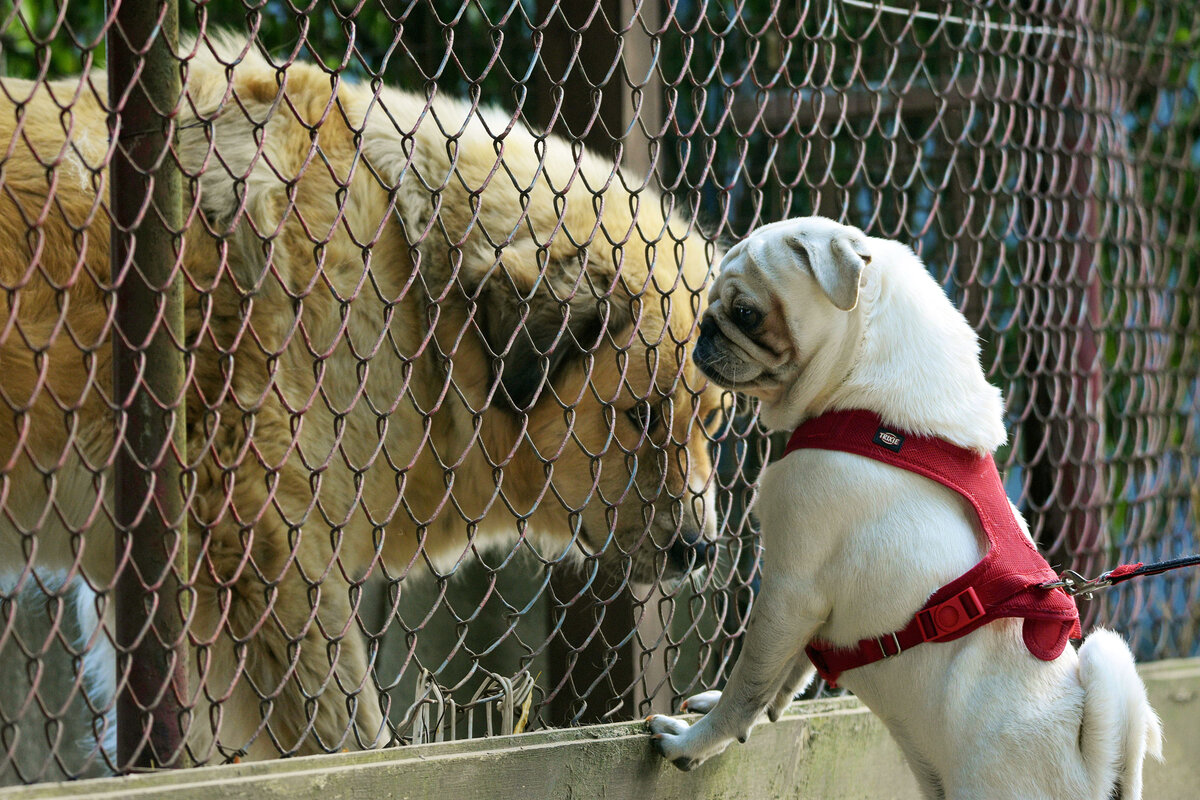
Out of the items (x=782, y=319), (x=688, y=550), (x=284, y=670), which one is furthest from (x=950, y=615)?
(x=284, y=670)

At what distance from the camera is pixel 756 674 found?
272 centimetres

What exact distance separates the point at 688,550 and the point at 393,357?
1.08 m

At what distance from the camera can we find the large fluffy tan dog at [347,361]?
286 centimetres

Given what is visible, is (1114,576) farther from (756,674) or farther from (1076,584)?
(756,674)

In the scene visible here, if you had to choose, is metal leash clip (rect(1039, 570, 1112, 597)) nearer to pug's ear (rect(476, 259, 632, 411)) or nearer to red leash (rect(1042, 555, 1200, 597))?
red leash (rect(1042, 555, 1200, 597))

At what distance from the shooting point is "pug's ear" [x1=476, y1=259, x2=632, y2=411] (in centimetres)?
343

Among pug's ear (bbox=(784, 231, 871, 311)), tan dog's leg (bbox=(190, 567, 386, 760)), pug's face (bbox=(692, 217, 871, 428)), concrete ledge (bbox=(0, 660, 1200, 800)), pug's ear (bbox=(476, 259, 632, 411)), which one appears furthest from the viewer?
pug's ear (bbox=(476, 259, 632, 411))

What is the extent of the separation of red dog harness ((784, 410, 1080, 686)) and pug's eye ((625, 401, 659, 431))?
2.47ft

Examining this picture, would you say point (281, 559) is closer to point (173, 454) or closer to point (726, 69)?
point (173, 454)

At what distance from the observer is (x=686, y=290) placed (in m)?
3.68

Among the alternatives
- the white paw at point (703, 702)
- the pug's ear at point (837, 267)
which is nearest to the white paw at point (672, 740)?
the white paw at point (703, 702)

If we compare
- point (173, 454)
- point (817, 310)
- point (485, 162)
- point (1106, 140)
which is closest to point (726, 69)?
point (1106, 140)

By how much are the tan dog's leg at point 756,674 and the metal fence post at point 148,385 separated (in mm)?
1219

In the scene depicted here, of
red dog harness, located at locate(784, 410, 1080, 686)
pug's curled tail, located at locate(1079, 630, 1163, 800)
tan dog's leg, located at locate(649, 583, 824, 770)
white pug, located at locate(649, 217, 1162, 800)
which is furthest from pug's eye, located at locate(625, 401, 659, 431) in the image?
pug's curled tail, located at locate(1079, 630, 1163, 800)
